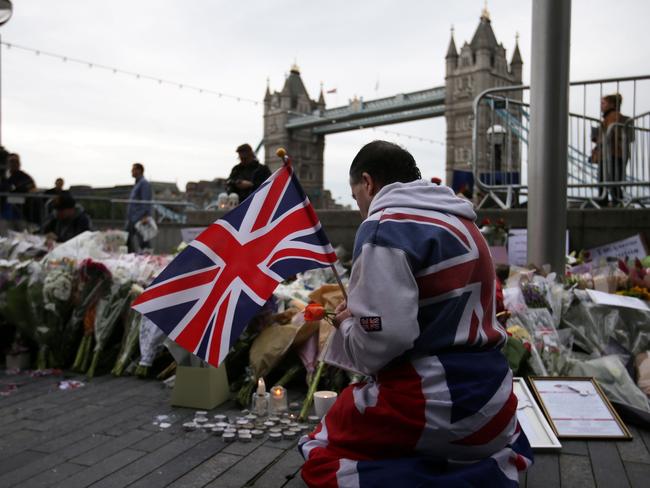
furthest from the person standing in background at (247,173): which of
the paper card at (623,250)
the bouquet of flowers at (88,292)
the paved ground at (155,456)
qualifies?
the paper card at (623,250)

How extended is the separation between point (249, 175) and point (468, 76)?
57871 millimetres

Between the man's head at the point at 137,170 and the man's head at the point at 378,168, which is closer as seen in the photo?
the man's head at the point at 378,168

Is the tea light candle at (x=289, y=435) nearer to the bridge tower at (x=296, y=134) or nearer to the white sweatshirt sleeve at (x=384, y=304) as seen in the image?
the white sweatshirt sleeve at (x=384, y=304)

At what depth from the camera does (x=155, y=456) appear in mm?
2971

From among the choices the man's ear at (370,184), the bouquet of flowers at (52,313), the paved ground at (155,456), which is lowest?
the paved ground at (155,456)

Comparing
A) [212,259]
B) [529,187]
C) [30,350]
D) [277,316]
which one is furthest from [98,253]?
[529,187]

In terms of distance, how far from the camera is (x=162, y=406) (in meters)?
3.87

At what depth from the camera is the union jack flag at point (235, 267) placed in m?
2.38

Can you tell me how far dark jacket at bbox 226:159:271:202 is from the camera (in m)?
7.04

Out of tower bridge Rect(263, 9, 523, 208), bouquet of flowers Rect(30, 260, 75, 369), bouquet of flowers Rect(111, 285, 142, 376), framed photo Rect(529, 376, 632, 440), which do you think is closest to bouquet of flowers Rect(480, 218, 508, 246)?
framed photo Rect(529, 376, 632, 440)

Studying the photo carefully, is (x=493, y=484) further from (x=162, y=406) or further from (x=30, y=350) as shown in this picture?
(x=30, y=350)

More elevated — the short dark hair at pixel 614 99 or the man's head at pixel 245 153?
the short dark hair at pixel 614 99

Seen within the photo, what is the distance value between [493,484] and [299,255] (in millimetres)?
1154

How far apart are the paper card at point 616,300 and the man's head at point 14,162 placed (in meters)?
9.57
